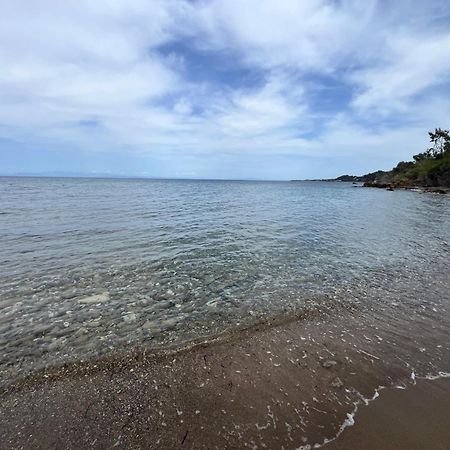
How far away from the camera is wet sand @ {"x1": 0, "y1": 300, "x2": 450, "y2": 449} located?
4.29m

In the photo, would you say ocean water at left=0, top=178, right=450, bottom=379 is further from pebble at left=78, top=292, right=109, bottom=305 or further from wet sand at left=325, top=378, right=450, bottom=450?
wet sand at left=325, top=378, right=450, bottom=450

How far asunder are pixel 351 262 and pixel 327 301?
16.4 ft

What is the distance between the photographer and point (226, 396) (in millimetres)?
5117

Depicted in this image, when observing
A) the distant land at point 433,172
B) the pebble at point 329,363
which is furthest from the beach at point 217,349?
the distant land at point 433,172

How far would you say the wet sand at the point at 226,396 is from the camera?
429cm

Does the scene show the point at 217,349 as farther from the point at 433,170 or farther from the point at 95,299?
the point at 433,170

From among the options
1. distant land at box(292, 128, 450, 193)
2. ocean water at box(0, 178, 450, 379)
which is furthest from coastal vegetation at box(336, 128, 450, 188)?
ocean water at box(0, 178, 450, 379)

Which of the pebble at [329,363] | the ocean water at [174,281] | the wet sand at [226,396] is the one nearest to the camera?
the wet sand at [226,396]

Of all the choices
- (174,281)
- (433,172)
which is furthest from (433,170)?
(174,281)

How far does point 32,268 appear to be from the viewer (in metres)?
11.8

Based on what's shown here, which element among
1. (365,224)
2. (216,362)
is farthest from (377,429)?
(365,224)

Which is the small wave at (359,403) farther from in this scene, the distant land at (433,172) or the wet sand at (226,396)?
the distant land at (433,172)

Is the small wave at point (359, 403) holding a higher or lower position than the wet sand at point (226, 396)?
higher

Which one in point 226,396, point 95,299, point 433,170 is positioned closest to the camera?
point 226,396
